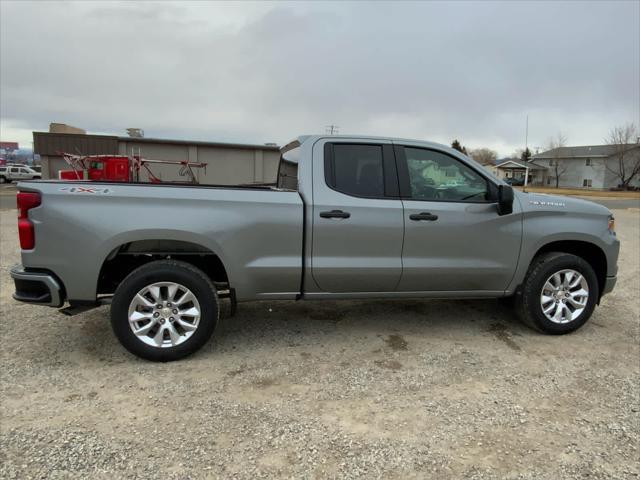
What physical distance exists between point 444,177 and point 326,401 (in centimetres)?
229

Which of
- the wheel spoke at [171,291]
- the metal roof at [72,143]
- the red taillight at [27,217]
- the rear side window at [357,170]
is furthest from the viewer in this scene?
the metal roof at [72,143]

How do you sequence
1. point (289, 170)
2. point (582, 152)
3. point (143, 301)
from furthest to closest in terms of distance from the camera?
point (582, 152)
point (289, 170)
point (143, 301)

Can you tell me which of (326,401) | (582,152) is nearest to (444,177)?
(326,401)

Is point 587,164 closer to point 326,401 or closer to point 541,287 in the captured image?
point 541,287

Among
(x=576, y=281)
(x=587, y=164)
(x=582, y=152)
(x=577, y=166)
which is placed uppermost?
(x=582, y=152)

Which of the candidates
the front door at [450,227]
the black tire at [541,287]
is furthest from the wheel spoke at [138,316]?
the black tire at [541,287]

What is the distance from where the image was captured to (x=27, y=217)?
11.5 feet

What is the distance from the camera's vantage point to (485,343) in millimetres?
4363

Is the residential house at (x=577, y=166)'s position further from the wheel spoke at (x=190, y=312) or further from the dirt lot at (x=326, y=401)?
the wheel spoke at (x=190, y=312)

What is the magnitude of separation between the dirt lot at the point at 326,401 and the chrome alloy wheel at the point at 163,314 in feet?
0.77

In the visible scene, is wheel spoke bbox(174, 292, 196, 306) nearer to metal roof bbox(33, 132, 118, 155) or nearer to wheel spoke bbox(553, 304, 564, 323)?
wheel spoke bbox(553, 304, 564, 323)

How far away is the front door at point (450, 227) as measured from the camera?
415cm

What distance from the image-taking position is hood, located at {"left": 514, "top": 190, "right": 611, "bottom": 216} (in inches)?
173

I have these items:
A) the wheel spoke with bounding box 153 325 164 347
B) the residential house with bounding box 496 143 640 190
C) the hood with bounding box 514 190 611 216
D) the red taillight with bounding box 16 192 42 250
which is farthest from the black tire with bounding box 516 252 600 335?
the residential house with bounding box 496 143 640 190
